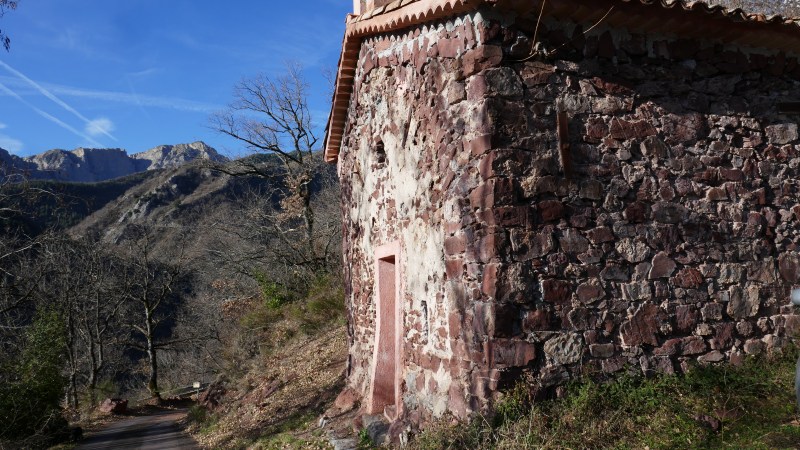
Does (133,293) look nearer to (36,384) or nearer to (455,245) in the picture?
(36,384)

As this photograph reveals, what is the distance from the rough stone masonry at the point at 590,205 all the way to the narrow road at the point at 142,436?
28.5 feet

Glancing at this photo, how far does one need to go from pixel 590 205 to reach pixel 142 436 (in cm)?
1358

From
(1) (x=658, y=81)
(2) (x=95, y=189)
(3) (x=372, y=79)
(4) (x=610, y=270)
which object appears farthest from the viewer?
(2) (x=95, y=189)

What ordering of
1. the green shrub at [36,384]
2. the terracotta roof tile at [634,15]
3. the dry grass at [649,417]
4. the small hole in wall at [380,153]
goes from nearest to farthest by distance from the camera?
the dry grass at [649,417]
the terracotta roof tile at [634,15]
the small hole in wall at [380,153]
the green shrub at [36,384]

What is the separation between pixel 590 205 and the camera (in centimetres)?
511

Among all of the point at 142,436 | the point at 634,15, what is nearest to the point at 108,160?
the point at 142,436

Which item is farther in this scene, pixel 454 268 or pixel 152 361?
pixel 152 361

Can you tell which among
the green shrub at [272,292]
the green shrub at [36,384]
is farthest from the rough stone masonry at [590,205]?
the green shrub at [272,292]

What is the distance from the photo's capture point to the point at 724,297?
5.39 metres

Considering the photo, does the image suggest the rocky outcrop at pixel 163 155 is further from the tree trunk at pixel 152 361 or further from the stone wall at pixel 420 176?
the stone wall at pixel 420 176

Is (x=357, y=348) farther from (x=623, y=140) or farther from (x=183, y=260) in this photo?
(x=183, y=260)

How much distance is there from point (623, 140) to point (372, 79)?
10.7 feet

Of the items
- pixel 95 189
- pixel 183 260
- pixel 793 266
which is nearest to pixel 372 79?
pixel 793 266

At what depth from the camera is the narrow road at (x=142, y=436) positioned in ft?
42.3
